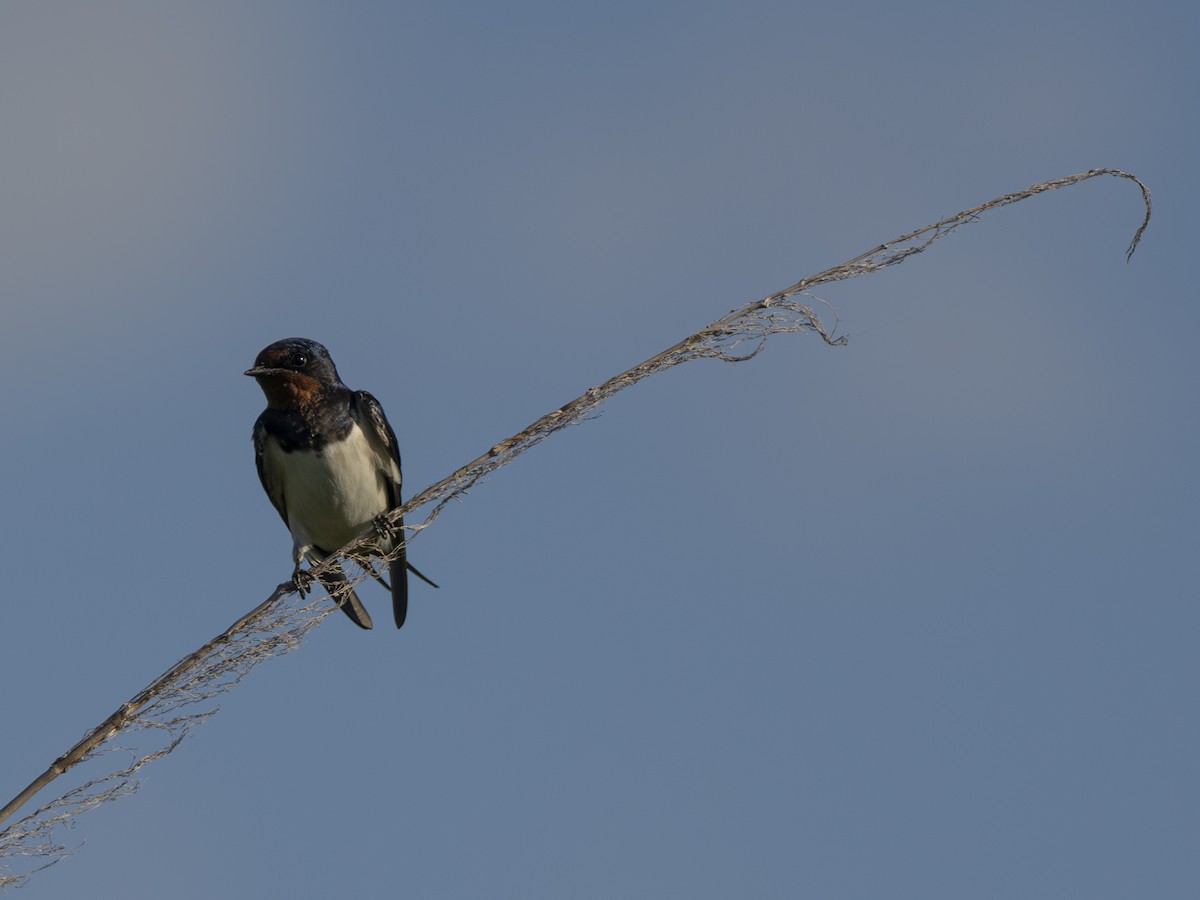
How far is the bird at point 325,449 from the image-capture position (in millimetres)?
6848

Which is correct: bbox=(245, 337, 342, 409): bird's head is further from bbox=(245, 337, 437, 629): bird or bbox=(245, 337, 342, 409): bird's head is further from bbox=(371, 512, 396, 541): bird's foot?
bbox=(371, 512, 396, 541): bird's foot

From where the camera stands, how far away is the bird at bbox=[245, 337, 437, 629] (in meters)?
6.85

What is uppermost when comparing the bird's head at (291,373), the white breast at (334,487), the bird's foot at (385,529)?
the bird's head at (291,373)

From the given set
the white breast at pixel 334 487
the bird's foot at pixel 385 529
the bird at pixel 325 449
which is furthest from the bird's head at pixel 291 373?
the bird's foot at pixel 385 529

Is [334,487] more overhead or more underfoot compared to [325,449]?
more underfoot

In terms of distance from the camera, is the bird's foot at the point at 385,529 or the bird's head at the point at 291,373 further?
the bird's head at the point at 291,373

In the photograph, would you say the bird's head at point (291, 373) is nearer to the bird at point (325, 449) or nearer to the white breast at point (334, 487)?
the bird at point (325, 449)

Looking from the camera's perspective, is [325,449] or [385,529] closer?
[385,529]

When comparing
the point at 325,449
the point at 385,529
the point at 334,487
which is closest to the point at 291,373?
the point at 325,449

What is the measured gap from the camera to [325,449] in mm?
6855

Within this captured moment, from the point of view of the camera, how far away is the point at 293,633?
299 cm

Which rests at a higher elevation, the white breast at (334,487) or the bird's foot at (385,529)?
the white breast at (334,487)

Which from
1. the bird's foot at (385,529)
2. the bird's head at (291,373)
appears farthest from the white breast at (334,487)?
the bird's foot at (385,529)

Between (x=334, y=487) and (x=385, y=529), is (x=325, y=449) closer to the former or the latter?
(x=334, y=487)
